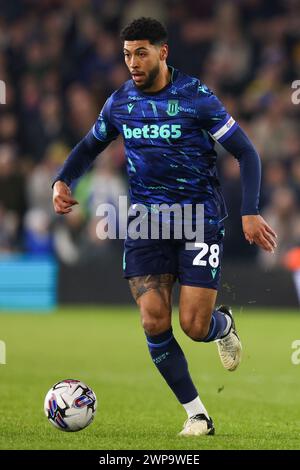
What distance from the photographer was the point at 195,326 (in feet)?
23.5

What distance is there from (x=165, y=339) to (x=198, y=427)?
547 millimetres

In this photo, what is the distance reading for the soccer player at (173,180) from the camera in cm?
711

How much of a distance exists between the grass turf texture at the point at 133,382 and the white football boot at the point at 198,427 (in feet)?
0.28

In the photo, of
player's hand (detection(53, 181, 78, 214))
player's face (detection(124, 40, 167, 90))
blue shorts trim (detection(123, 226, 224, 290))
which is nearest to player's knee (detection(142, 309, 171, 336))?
blue shorts trim (detection(123, 226, 224, 290))

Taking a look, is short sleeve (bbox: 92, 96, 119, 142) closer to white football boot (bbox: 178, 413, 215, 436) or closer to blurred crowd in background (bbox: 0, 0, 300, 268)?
white football boot (bbox: 178, 413, 215, 436)

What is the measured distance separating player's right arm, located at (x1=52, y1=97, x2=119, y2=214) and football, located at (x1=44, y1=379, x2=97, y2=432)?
3.72 ft

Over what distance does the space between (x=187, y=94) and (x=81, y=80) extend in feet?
36.8

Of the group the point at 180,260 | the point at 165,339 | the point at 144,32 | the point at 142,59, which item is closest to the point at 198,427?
the point at 165,339

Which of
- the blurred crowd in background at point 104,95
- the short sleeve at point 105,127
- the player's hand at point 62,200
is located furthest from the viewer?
the blurred crowd in background at point 104,95

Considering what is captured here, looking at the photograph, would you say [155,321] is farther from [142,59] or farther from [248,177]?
[142,59]

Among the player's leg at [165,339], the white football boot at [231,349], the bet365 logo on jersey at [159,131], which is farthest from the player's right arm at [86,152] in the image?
the white football boot at [231,349]

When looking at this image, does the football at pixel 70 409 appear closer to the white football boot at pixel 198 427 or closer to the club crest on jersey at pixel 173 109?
the white football boot at pixel 198 427

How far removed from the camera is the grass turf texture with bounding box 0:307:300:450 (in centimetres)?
693
